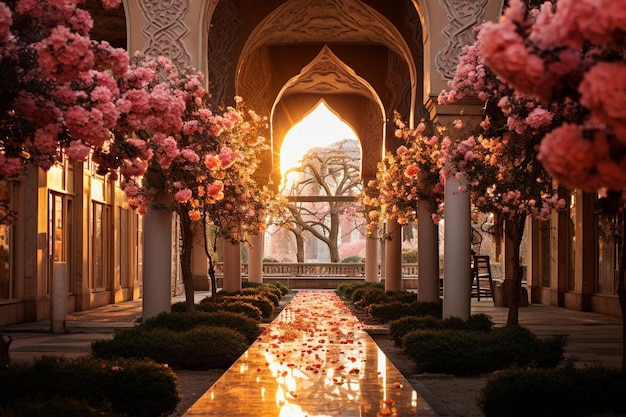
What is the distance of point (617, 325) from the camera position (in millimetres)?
18391

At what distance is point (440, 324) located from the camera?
529 inches

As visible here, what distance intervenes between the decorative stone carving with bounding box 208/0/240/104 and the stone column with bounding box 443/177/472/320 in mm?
6071

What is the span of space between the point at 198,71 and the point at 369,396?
24.4 ft

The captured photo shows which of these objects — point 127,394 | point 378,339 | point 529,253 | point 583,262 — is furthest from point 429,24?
point 529,253

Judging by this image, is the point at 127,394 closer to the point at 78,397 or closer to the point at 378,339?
the point at 78,397

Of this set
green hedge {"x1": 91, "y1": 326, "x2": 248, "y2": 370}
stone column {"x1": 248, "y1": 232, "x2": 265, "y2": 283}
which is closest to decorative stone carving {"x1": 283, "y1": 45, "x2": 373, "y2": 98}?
stone column {"x1": 248, "y1": 232, "x2": 265, "y2": 283}

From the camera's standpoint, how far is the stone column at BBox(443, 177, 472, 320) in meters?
14.2

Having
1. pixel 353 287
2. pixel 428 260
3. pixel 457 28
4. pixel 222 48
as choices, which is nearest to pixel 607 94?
pixel 457 28

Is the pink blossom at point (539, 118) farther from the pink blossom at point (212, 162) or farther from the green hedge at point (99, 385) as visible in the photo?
the pink blossom at point (212, 162)

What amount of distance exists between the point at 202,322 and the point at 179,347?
7.69ft

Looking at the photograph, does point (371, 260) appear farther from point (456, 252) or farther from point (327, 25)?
point (456, 252)

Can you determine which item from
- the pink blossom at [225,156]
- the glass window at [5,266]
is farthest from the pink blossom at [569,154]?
the glass window at [5,266]

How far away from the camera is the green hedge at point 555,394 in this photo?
22.7ft

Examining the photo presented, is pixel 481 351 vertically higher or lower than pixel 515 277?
lower
